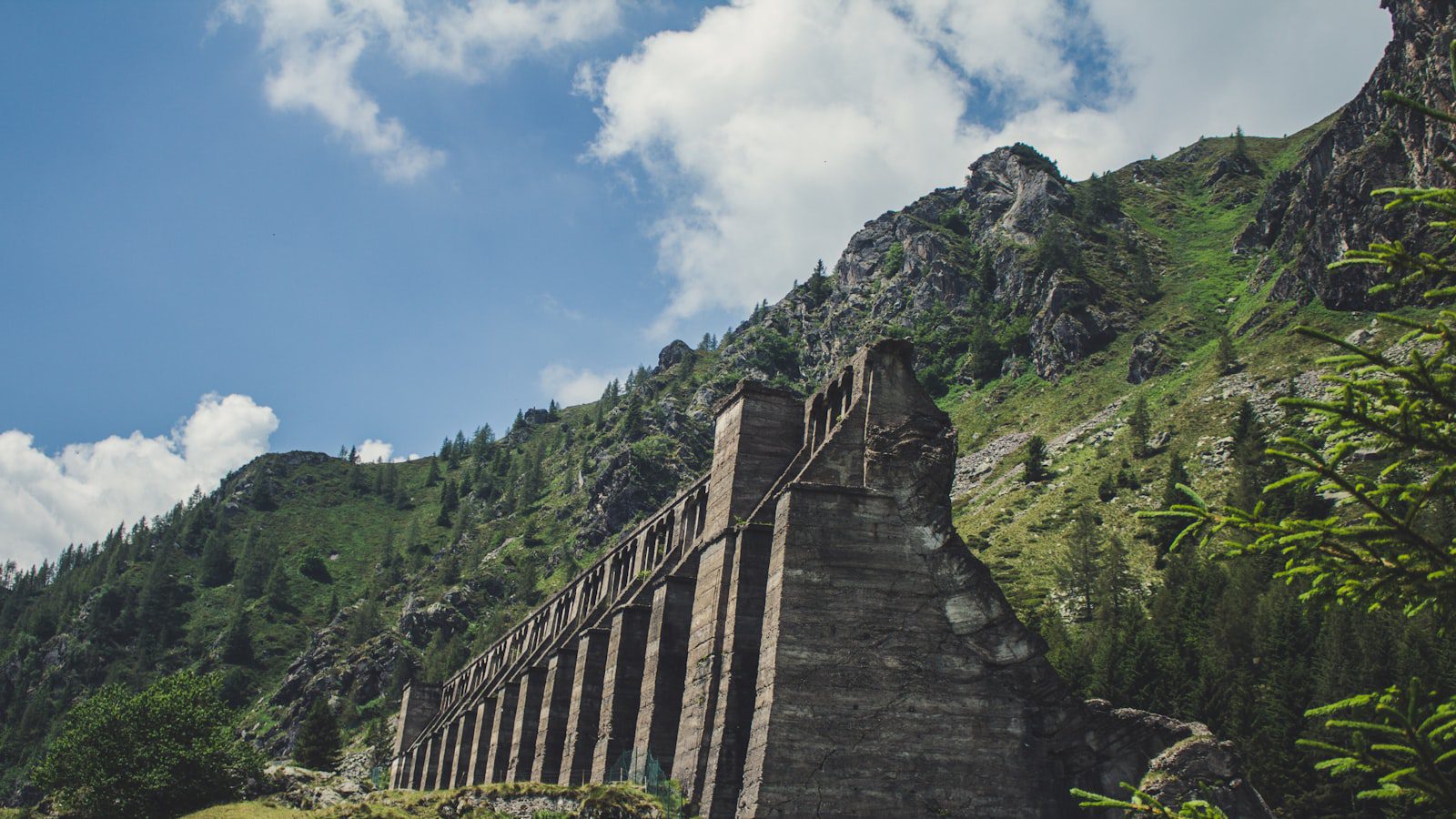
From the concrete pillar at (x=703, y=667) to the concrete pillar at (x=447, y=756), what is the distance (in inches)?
977

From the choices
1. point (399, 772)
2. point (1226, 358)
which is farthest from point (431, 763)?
point (1226, 358)

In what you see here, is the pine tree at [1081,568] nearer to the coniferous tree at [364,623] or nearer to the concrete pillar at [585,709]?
the concrete pillar at [585,709]

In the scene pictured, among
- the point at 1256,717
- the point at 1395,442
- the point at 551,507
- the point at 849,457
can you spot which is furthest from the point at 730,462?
the point at 551,507

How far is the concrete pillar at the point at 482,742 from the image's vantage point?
148 ft

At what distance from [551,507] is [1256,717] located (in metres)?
135

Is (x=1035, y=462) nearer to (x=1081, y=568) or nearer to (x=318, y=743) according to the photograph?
(x=1081, y=568)

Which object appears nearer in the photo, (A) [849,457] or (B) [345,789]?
(A) [849,457]

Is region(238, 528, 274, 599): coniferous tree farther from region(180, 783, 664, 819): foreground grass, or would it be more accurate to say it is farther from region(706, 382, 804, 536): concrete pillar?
region(706, 382, 804, 536): concrete pillar

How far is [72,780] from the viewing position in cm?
4084

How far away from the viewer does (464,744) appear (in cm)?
4938

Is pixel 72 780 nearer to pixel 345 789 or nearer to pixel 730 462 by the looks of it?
pixel 345 789

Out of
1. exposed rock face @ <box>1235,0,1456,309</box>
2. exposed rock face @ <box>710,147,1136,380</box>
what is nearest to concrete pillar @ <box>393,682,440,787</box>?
exposed rock face @ <box>1235,0,1456,309</box>

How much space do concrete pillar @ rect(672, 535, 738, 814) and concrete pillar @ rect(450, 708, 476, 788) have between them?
22.5 m

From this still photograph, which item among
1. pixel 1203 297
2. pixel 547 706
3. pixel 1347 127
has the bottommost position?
pixel 547 706
